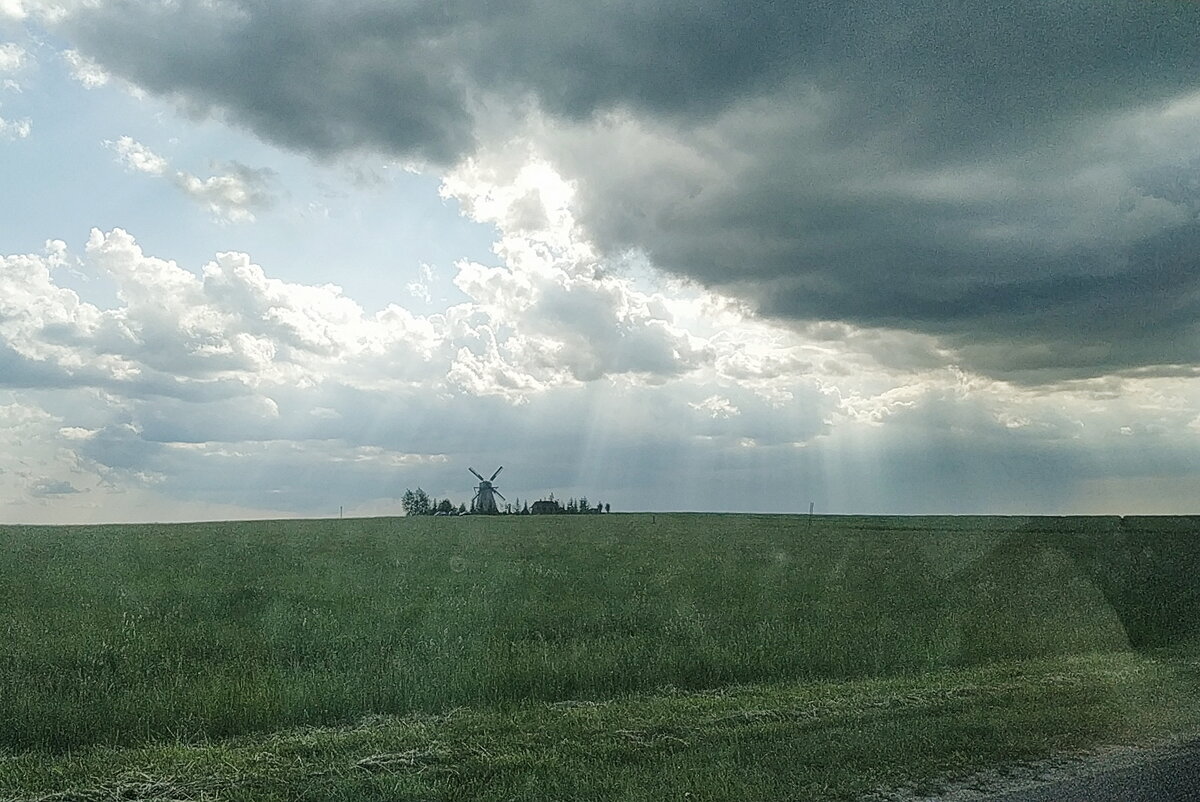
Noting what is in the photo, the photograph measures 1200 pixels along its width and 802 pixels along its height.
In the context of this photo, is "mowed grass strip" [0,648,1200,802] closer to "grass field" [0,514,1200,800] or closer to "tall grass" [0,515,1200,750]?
"grass field" [0,514,1200,800]

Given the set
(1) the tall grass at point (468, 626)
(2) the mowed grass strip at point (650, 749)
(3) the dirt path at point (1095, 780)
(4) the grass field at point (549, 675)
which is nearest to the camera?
(3) the dirt path at point (1095, 780)

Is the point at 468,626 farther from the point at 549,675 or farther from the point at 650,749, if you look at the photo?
the point at 650,749

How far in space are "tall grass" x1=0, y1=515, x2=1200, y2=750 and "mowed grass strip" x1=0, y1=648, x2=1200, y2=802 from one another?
879 mm

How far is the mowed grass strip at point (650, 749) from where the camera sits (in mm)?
8758

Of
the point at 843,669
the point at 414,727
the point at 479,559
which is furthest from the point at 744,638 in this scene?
the point at 479,559

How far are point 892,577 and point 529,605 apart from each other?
12808 millimetres

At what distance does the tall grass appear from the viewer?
12188mm

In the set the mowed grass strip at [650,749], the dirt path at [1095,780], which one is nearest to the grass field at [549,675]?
the mowed grass strip at [650,749]

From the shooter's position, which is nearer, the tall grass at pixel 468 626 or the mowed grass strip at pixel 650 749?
the mowed grass strip at pixel 650 749

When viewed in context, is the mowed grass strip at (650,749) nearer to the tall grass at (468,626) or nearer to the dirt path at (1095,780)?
the dirt path at (1095,780)

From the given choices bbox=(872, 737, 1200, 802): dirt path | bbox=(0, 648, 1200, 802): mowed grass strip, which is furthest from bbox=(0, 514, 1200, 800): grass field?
bbox=(872, 737, 1200, 802): dirt path

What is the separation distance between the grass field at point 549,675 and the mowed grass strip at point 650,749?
4cm

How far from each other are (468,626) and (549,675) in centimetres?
424

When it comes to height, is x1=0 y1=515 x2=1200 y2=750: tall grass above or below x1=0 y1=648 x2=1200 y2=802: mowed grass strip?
above
